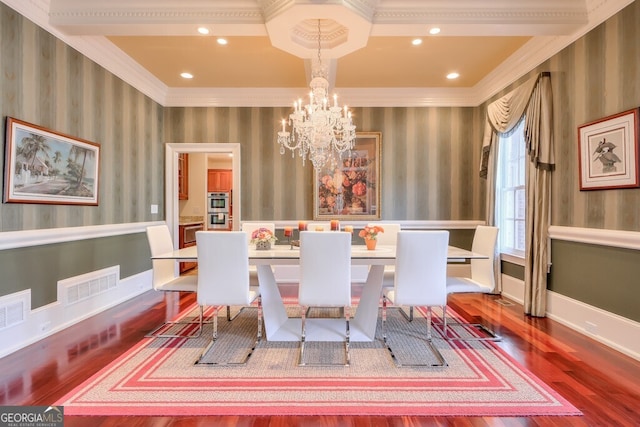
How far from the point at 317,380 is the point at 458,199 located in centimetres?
387

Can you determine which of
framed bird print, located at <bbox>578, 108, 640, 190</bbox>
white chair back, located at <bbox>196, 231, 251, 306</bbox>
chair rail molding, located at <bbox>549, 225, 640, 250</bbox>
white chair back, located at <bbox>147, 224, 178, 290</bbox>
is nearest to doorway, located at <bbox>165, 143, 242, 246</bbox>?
white chair back, located at <bbox>147, 224, 178, 290</bbox>

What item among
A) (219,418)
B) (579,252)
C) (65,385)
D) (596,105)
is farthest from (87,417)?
(596,105)

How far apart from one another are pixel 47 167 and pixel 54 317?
4.40 ft

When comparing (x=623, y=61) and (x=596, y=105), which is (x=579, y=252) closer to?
(x=596, y=105)

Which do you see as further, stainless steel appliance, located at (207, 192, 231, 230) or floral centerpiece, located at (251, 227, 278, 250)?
stainless steel appliance, located at (207, 192, 231, 230)

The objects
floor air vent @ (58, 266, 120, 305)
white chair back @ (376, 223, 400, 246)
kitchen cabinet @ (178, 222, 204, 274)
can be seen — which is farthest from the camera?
kitchen cabinet @ (178, 222, 204, 274)

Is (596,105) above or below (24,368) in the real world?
above

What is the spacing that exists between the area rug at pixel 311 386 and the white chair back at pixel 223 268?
1.47ft

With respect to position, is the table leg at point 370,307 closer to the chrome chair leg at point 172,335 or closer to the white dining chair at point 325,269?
the white dining chair at point 325,269

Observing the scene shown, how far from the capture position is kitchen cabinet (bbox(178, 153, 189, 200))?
21.3ft

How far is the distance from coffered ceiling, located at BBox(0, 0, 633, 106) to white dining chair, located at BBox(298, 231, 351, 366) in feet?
6.01

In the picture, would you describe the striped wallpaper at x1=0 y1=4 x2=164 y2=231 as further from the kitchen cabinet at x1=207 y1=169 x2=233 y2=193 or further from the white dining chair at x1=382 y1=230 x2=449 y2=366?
the kitchen cabinet at x1=207 y1=169 x2=233 y2=193

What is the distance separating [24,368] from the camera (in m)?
2.25

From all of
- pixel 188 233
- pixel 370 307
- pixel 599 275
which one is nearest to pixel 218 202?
pixel 188 233
